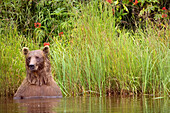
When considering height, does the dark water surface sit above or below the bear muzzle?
below

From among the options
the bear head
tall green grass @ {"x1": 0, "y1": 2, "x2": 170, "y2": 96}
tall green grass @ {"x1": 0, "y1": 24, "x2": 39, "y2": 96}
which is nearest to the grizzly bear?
the bear head

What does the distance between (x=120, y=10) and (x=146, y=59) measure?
4.08 m

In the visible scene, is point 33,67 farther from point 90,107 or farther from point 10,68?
point 10,68

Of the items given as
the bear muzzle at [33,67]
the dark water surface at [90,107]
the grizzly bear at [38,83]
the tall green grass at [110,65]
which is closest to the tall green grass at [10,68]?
A: the tall green grass at [110,65]

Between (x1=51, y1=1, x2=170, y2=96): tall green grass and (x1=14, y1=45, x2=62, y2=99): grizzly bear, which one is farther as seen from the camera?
(x1=51, y1=1, x2=170, y2=96): tall green grass

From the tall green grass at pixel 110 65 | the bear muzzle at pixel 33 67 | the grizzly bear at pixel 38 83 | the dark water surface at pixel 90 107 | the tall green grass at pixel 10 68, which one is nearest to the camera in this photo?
the dark water surface at pixel 90 107

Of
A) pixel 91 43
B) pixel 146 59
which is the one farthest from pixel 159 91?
pixel 91 43

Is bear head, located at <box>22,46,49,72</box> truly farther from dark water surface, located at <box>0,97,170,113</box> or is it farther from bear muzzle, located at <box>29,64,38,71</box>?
dark water surface, located at <box>0,97,170,113</box>

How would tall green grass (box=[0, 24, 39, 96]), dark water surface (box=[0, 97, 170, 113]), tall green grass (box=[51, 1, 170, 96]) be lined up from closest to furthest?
dark water surface (box=[0, 97, 170, 113]) → tall green grass (box=[51, 1, 170, 96]) → tall green grass (box=[0, 24, 39, 96])

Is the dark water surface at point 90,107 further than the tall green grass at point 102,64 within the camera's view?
No

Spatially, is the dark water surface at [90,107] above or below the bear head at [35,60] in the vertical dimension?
below

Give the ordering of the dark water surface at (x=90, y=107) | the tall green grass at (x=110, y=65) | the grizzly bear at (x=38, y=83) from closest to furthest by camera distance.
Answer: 1. the dark water surface at (x=90, y=107)
2. the grizzly bear at (x=38, y=83)
3. the tall green grass at (x=110, y=65)

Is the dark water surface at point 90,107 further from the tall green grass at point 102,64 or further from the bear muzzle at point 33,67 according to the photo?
the tall green grass at point 102,64

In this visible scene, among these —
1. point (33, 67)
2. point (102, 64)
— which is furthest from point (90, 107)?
point (102, 64)
